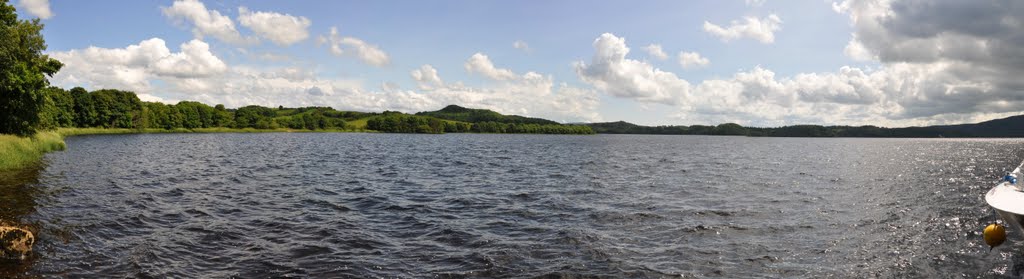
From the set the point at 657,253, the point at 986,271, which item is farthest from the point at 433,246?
the point at 986,271

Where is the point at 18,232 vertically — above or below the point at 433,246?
above

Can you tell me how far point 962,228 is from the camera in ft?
84.2

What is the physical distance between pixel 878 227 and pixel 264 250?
29256mm

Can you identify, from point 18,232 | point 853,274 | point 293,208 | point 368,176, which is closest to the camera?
point 18,232

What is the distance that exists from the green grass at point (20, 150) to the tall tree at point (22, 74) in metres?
1.90

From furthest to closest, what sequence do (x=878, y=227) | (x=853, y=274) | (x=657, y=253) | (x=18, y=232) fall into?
(x=878, y=227), (x=657, y=253), (x=853, y=274), (x=18, y=232)

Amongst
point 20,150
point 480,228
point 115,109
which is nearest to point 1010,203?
point 480,228

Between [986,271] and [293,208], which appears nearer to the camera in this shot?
[986,271]

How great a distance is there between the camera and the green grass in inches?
1601

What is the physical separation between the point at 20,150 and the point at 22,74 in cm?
744

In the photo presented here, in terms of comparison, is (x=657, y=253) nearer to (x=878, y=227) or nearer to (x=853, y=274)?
(x=853, y=274)

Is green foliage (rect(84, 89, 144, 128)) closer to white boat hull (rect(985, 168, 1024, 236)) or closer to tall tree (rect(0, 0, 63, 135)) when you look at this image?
tall tree (rect(0, 0, 63, 135))

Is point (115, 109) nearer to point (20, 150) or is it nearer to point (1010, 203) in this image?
point (20, 150)

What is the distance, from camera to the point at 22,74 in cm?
4738
